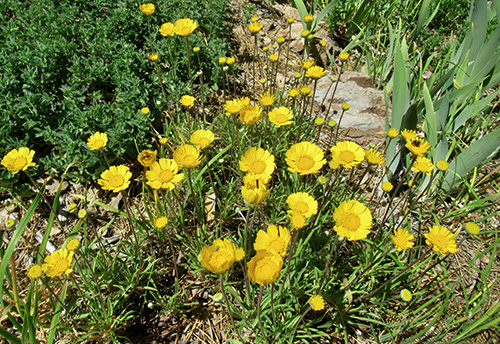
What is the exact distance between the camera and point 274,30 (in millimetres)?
4324

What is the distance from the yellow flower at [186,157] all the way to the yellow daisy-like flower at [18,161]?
2.97 feet

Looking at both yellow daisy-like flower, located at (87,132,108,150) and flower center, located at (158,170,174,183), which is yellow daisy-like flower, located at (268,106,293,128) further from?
yellow daisy-like flower, located at (87,132,108,150)

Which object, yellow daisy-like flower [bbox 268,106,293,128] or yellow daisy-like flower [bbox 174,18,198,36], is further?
yellow daisy-like flower [bbox 174,18,198,36]

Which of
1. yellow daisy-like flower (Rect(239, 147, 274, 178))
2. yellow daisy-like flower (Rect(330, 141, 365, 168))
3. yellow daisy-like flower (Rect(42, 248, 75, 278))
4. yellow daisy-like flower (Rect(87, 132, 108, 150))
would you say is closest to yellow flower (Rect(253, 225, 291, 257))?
yellow daisy-like flower (Rect(239, 147, 274, 178))

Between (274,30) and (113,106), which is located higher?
(274,30)

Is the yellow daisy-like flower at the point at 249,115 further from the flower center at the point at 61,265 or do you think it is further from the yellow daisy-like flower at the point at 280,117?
the flower center at the point at 61,265

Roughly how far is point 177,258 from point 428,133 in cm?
222

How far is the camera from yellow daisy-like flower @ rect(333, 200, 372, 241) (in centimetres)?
151

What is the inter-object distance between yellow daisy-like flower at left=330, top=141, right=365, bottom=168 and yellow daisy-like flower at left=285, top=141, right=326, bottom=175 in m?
0.08

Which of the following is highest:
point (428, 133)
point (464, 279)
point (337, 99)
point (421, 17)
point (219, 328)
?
point (421, 17)

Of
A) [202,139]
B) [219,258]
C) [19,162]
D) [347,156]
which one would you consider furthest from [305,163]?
[19,162]

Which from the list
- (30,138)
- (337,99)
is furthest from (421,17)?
(30,138)

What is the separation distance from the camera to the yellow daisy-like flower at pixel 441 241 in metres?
1.62

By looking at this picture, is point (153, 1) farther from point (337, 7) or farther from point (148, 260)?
point (148, 260)
